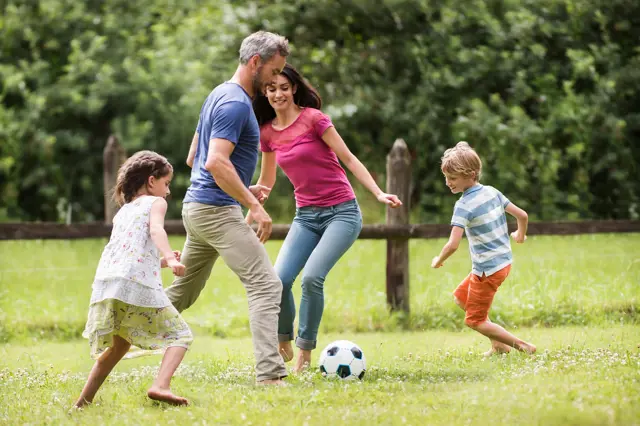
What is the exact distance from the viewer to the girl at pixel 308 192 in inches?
237

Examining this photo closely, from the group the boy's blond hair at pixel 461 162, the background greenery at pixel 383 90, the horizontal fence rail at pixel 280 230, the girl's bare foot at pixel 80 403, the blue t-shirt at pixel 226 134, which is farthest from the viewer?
the background greenery at pixel 383 90

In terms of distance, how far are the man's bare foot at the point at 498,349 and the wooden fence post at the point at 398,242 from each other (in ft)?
7.28

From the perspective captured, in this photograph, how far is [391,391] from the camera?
5.29 meters

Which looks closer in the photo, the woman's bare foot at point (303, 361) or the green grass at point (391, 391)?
the green grass at point (391, 391)

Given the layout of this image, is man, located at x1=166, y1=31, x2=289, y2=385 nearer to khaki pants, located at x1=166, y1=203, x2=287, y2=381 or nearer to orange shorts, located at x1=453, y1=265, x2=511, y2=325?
khaki pants, located at x1=166, y1=203, x2=287, y2=381

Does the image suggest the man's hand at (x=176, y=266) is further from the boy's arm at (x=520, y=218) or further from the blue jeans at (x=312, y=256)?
the boy's arm at (x=520, y=218)

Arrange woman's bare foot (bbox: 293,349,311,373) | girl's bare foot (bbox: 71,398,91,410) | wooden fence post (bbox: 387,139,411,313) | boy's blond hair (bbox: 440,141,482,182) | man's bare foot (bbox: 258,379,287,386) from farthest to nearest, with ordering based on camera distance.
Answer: wooden fence post (bbox: 387,139,411,313), boy's blond hair (bbox: 440,141,482,182), woman's bare foot (bbox: 293,349,311,373), man's bare foot (bbox: 258,379,287,386), girl's bare foot (bbox: 71,398,91,410)

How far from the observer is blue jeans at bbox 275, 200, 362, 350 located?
597 centimetres

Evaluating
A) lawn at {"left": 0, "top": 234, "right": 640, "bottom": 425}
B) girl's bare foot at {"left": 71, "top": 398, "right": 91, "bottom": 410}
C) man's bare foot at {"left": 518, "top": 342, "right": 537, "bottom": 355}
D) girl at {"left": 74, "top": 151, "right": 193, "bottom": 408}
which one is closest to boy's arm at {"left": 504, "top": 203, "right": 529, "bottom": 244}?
man's bare foot at {"left": 518, "top": 342, "right": 537, "bottom": 355}

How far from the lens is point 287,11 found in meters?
13.9

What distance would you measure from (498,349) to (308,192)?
1866mm

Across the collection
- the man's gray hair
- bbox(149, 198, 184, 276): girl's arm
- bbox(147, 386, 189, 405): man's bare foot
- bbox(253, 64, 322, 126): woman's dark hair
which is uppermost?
the man's gray hair

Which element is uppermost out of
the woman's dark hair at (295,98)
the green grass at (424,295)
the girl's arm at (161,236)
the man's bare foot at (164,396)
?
the woman's dark hair at (295,98)

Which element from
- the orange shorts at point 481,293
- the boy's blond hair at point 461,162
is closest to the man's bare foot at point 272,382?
the orange shorts at point 481,293
